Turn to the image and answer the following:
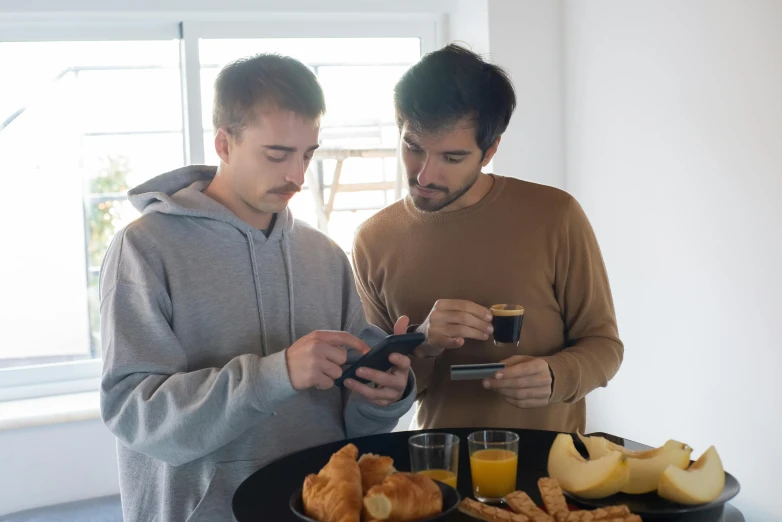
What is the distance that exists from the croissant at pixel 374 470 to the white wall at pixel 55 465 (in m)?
2.57

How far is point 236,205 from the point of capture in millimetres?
1864

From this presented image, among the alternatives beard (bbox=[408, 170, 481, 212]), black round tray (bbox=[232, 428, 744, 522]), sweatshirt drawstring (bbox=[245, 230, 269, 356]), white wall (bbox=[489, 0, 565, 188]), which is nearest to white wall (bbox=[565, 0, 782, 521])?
white wall (bbox=[489, 0, 565, 188])

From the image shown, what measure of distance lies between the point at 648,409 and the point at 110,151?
8.81 feet

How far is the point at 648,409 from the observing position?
137 inches

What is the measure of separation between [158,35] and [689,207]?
2457 millimetres

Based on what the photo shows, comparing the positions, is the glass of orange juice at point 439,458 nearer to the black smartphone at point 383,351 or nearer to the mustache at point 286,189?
→ the black smartphone at point 383,351

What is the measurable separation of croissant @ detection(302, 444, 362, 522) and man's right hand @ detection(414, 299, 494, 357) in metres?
0.66

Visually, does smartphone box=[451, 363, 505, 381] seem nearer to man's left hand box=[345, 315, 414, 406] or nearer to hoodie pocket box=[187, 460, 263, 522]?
man's left hand box=[345, 315, 414, 406]

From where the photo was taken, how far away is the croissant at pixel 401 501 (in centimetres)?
121

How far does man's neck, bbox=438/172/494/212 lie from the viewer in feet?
7.42

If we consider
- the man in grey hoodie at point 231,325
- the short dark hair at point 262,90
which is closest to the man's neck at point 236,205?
the man in grey hoodie at point 231,325

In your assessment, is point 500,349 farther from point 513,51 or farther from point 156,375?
point 513,51

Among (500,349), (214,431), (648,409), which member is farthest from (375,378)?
(648,409)

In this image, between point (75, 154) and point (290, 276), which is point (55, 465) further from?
point (290, 276)
